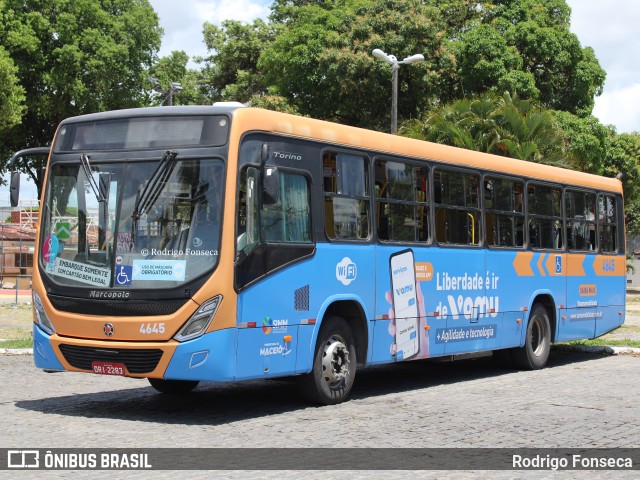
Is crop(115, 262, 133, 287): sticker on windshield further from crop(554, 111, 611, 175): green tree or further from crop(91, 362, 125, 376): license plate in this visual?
crop(554, 111, 611, 175): green tree

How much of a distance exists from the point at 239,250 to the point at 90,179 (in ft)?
5.96

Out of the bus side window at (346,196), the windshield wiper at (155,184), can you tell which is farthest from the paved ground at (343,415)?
the windshield wiper at (155,184)

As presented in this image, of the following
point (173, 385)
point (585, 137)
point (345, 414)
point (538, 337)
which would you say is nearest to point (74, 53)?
point (585, 137)

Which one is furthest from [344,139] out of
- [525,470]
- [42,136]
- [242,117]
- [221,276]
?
[42,136]

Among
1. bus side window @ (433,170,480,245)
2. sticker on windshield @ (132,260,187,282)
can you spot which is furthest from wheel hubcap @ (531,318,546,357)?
sticker on windshield @ (132,260,187,282)

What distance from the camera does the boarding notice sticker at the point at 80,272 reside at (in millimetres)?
10492

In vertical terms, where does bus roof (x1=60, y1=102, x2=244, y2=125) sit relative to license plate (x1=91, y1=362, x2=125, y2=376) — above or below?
above

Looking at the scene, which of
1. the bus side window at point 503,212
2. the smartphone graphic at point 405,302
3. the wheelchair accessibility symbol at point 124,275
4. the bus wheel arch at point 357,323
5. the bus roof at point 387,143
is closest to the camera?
the wheelchair accessibility symbol at point 124,275

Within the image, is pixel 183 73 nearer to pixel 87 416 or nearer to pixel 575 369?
pixel 575 369

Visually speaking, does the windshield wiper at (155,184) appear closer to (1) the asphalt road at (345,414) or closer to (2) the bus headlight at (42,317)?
(2) the bus headlight at (42,317)

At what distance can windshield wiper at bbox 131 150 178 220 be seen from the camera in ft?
34.1

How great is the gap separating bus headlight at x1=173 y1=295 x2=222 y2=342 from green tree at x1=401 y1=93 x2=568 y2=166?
20.8 m

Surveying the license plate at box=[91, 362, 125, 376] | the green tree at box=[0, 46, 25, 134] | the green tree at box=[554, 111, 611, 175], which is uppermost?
the green tree at box=[0, 46, 25, 134]

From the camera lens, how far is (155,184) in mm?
10445
